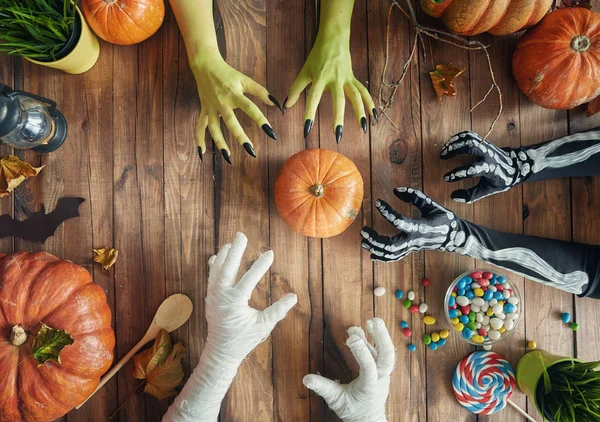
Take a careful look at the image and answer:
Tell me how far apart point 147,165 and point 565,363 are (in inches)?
59.1

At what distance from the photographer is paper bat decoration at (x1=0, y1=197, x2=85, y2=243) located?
5.15 feet

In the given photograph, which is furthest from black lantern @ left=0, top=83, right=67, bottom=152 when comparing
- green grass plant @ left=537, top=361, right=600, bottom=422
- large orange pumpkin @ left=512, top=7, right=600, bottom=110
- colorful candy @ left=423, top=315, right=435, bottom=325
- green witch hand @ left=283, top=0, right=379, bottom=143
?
green grass plant @ left=537, top=361, right=600, bottom=422

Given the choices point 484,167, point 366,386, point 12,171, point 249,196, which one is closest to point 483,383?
point 366,386

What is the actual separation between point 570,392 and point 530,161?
71 cm

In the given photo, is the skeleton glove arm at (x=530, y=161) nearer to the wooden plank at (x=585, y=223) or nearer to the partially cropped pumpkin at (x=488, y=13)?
the wooden plank at (x=585, y=223)

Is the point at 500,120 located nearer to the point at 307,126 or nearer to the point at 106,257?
the point at 307,126

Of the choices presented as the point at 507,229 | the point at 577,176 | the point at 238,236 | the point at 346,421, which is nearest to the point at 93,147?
the point at 238,236

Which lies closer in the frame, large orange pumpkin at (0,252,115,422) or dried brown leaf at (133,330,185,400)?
large orange pumpkin at (0,252,115,422)

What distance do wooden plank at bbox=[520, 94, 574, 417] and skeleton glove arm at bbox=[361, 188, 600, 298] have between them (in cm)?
10

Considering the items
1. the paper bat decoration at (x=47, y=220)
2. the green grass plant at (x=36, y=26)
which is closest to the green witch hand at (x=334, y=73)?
the green grass plant at (x=36, y=26)

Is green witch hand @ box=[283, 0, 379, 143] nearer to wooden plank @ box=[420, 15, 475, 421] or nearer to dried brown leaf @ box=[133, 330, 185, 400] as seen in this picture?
wooden plank @ box=[420, 15, 475, 421]

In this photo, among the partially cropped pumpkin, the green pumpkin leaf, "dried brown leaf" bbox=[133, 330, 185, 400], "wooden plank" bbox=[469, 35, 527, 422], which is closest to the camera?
the green pumpkin leaf

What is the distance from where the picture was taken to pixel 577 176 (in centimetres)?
156

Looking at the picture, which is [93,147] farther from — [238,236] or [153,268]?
[238,236]
